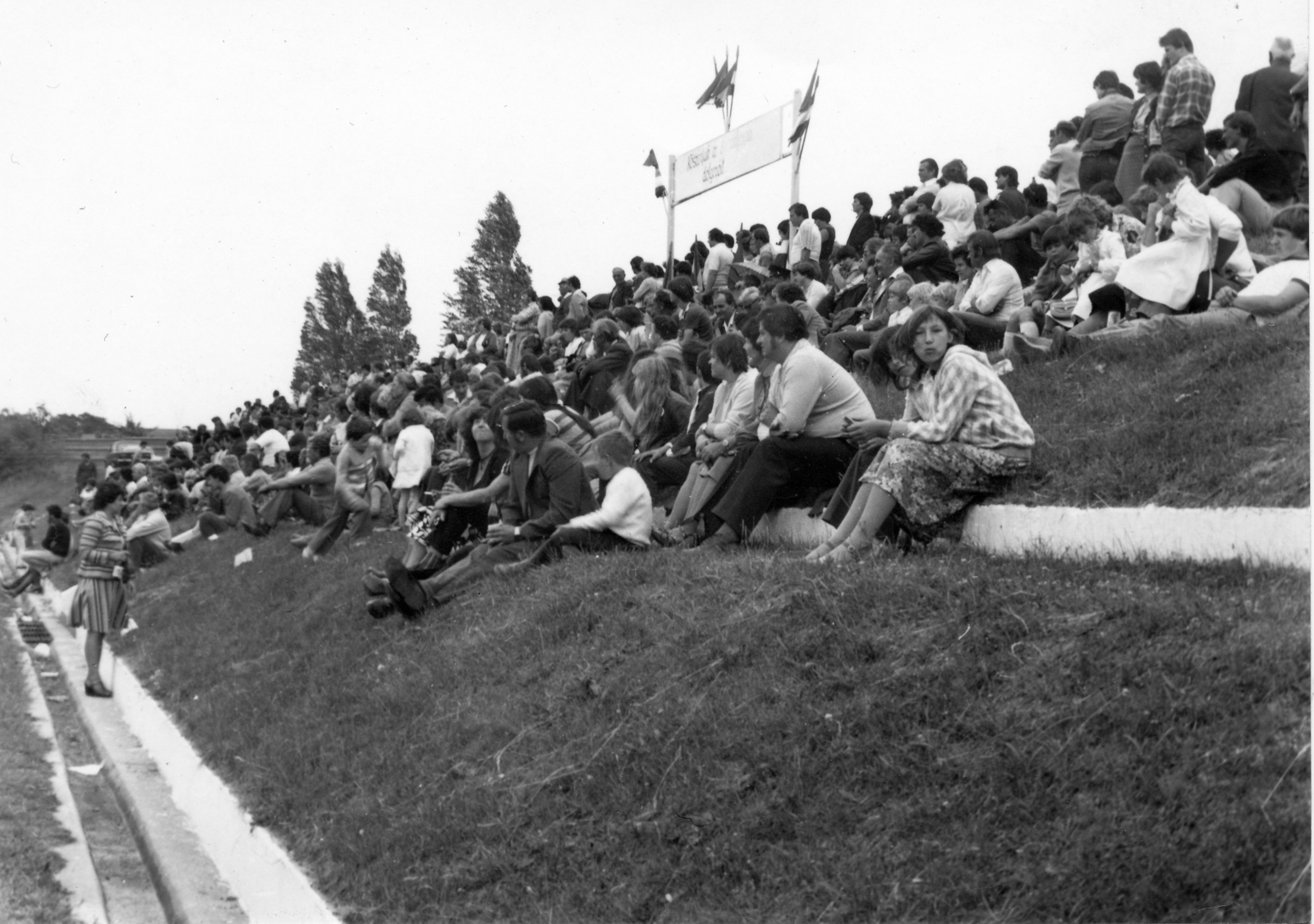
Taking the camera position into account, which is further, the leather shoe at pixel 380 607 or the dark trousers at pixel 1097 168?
the dark trousers at pixel 1097 168

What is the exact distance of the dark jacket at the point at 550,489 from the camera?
34.1 feet

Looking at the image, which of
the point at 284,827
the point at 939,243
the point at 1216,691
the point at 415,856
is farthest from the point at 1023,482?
the point at 939,243

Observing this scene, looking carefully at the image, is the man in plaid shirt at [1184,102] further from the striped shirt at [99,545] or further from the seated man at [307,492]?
the seated man at [307,492]

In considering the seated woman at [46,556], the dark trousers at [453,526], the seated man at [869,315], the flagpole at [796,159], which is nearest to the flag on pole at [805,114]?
the flagpole at [796,159]

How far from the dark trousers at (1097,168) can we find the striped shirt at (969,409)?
7.33m

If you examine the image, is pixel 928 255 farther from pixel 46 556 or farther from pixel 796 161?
pixel 46 556

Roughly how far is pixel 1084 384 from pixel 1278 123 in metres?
4.24

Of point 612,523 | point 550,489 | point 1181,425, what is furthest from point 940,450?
point 550,489

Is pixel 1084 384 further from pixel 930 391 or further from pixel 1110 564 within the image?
pixel 1110 564

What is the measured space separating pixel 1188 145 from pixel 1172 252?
3.53 m

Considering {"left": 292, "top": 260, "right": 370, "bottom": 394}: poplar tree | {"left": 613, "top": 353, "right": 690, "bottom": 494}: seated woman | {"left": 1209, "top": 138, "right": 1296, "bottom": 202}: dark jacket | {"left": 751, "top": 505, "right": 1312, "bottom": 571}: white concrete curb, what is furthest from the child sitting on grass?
{"left": 292, "top": 260, "right": 370, "bottom": 394}: poplar tree

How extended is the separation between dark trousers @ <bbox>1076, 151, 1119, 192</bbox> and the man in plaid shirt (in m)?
1.16

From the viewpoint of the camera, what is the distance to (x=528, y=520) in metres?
10.7

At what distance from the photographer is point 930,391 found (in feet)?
25.7
